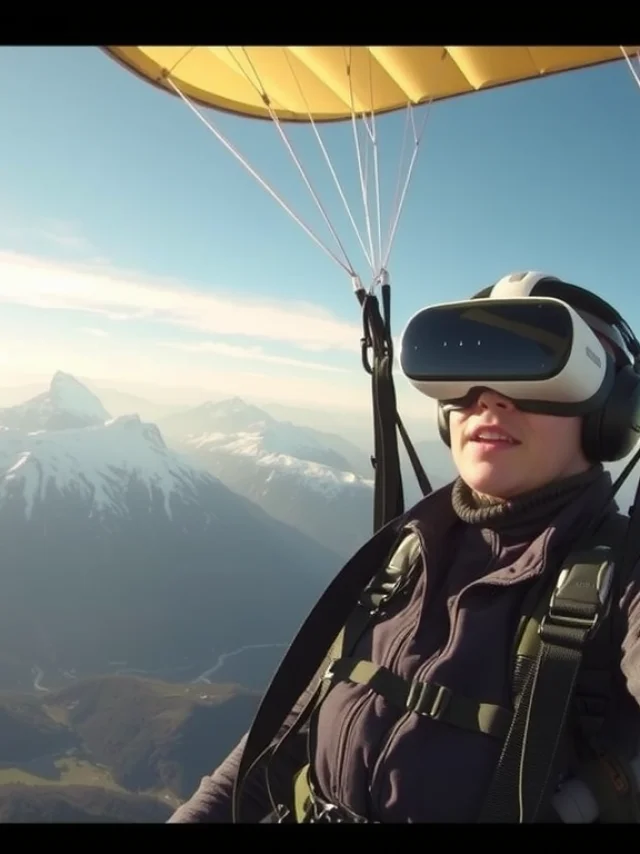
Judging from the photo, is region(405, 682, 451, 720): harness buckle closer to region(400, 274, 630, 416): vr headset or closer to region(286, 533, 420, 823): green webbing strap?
region(286, 533, 420, 823): green webbing strap

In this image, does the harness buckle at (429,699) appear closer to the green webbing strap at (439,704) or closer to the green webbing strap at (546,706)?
the green webbing strap at (439,704)

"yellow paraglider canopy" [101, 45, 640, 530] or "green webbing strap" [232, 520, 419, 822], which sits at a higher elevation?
"yellow paraglider canopy" [101, 45, 640, 530]

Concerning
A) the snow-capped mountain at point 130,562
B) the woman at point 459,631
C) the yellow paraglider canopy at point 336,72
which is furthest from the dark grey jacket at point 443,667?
the snow-capped mountain at point 130,562

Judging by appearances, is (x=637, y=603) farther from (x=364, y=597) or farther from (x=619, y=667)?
(x=364, y=597)

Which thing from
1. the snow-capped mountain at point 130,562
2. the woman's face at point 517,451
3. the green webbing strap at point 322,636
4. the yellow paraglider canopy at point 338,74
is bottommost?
the snow-capped mountain at point 130,562

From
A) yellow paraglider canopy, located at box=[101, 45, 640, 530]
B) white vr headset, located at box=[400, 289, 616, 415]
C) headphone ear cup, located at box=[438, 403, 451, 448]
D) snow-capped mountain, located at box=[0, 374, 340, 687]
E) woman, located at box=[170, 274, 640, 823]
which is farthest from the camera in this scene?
snow-capped mountain, located at box=[0, 374, 340, 687]

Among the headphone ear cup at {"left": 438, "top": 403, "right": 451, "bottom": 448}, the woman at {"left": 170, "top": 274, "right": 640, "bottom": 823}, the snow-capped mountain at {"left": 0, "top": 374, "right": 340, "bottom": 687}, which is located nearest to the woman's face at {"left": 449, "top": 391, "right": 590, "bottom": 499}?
the woman at {"left": 170, "top": 274, "right": 640, "bottom": 823}

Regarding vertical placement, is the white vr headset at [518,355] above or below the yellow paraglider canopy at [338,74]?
below
